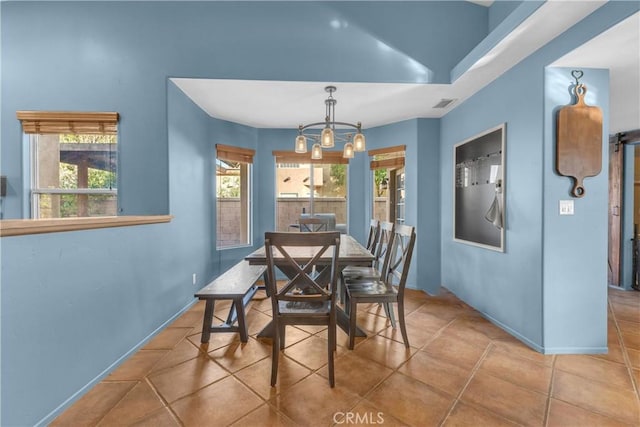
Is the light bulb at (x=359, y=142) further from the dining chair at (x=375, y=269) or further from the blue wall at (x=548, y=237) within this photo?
the blue wall at (x=548, y=237)

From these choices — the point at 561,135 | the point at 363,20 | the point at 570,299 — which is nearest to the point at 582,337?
the point at 570,299

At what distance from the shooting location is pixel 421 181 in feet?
12.3

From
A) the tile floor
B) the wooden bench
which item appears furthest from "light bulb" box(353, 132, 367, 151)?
the tile floor

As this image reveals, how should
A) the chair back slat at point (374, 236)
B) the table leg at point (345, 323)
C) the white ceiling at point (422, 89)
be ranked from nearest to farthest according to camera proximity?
1. the white ceiling at point (422, 89)
2. the table leg at point (345, 323)
3. the chair back slat at point (374, 236)

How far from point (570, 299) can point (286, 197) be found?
356cm

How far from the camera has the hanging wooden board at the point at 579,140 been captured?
2.07 meters

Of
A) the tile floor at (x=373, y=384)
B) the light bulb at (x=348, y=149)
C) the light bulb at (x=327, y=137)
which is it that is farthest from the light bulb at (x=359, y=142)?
the tile floor at (x=373, y=384)

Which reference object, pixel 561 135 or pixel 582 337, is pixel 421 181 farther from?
pixel 582 337

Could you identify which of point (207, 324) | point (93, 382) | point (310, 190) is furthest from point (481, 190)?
point (93, 382)

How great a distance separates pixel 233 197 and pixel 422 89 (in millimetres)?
2997

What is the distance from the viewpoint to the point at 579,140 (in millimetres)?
2076

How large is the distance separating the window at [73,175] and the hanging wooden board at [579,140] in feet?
13.1

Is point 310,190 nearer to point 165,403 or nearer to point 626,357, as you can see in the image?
point 165,403

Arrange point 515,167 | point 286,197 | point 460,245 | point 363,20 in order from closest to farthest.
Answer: point 515,167 → point 363,20 → point 460,245 → point 286,197
